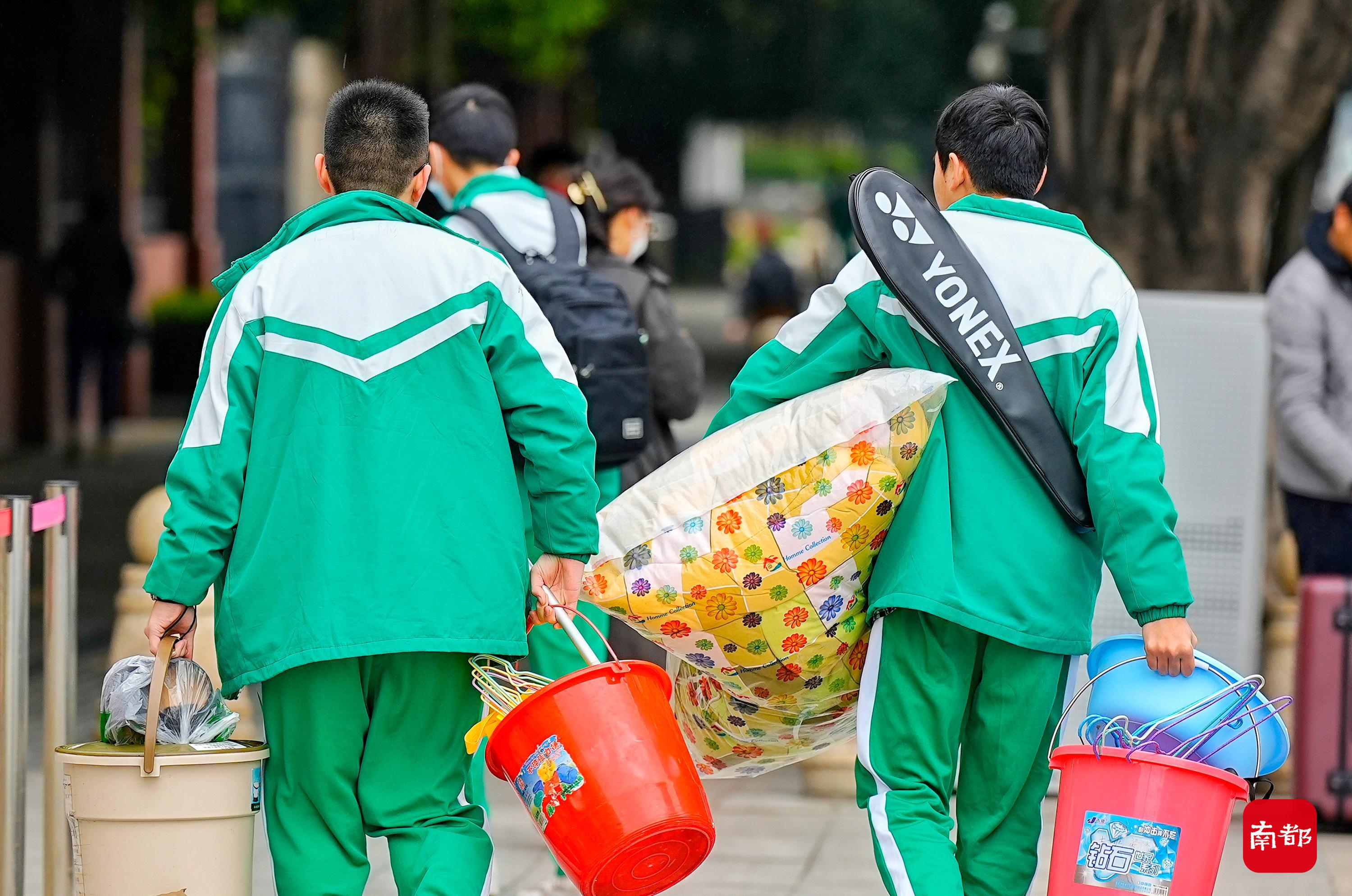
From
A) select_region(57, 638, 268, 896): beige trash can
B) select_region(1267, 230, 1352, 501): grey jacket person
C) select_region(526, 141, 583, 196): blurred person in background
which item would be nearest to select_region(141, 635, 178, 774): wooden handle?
select_region(57, 638, 268, 896): beige trash can

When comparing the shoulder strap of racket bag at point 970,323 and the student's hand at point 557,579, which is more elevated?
Answer: the shoulder strap of racket bag at point 970,323

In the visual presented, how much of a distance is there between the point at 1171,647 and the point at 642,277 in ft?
7.25

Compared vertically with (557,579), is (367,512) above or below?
above

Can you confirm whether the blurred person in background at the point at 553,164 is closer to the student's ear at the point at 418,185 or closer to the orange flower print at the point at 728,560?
the student's ear at the point at 418,185

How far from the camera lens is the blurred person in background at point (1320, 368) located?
5637 millimetres

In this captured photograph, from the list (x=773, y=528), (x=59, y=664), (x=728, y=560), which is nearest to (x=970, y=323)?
(x=773, y=528)

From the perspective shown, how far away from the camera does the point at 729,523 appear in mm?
3684

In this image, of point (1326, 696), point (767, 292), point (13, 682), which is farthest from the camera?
point (767, 292)

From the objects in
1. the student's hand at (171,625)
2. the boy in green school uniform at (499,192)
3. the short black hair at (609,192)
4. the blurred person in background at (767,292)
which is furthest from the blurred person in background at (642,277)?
the blurred person in background at (767,292)

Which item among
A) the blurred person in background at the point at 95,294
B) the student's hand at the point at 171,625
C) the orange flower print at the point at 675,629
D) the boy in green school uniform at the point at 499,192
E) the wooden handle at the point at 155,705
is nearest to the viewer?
the wooden handle at the point at 155,705

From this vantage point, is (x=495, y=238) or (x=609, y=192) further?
(x=609, y=192)

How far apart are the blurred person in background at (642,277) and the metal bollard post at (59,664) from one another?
1.61 m

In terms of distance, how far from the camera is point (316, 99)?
29734 millimetres

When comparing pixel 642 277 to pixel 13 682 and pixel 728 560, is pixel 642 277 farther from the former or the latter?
pixel 13 682
